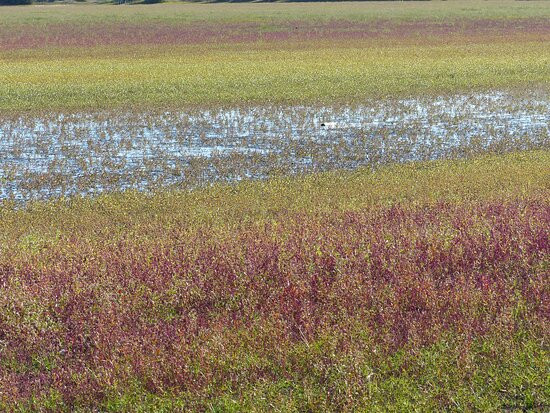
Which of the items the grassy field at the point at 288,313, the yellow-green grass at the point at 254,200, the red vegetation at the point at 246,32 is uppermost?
the grassy field at the point at 288,313

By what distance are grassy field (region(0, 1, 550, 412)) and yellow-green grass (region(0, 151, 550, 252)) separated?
0.23 feet

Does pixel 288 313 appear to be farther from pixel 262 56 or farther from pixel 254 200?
pixel 262 56

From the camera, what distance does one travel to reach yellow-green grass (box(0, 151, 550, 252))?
13.1 meters

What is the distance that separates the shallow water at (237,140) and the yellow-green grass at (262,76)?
2269 mm

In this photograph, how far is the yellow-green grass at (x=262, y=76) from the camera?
28344 millimetres

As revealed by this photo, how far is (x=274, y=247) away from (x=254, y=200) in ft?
15.1

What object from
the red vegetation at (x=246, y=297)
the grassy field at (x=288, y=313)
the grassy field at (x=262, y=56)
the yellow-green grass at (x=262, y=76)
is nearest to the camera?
the grassy field at (x=288, y=313)

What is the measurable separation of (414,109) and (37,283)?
733 inches

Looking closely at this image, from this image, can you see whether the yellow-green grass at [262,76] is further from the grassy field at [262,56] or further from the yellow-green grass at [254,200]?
the yellow-green grass at [254,200]

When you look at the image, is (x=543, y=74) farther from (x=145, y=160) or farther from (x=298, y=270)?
(x=298, y=270)

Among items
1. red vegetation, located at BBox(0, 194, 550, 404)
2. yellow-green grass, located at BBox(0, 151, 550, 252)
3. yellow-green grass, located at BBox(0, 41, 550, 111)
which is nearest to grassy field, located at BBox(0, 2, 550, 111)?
yellow-green grass, located at BBox(0, 41, 550, 111)

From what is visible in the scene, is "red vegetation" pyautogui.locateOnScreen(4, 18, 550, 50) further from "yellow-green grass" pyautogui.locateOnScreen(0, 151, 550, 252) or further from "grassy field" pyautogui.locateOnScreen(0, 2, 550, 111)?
"yellow-green grass" pyautogui.locateOnScreen(0, 151, 550, 252)

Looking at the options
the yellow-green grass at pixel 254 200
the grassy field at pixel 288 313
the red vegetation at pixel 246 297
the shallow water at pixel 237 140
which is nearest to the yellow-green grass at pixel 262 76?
the shallow water at pixel 237 140

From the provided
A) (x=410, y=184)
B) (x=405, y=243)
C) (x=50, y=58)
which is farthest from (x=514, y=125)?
(x=50, y=58)
